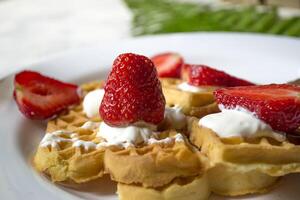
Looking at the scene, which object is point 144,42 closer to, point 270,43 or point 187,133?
point 270,43

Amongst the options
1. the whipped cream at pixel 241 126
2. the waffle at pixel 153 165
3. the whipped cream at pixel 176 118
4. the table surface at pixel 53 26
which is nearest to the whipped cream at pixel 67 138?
the waffle at pixel 153 165

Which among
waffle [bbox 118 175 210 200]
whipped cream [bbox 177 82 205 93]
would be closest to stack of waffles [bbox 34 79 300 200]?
waffle [bbox 118 175 210 200]

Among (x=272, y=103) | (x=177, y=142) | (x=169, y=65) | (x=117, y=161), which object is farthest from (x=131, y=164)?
(x=169, y=65)

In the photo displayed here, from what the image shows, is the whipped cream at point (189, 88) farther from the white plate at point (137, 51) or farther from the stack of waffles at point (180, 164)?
the white plate at point (137, 51)

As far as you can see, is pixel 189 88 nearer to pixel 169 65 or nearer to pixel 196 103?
pixel 196 103

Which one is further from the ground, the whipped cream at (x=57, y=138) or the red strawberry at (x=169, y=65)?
the red strawberry at (x=169, y=65)

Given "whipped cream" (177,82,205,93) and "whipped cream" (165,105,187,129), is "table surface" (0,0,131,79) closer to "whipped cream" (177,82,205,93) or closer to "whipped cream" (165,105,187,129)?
"whipped cream" (177,82,205,93)

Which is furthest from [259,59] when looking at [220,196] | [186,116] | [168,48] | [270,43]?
[220,196]
